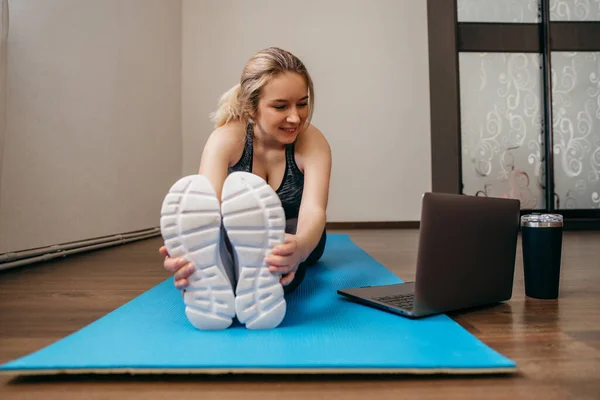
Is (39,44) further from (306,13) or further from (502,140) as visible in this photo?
(502,140)

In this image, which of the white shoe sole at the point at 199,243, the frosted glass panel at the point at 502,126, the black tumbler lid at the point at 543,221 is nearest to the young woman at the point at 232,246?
the white shoe sole at the point at 199,243

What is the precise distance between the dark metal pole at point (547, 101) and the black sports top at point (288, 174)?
2.62m

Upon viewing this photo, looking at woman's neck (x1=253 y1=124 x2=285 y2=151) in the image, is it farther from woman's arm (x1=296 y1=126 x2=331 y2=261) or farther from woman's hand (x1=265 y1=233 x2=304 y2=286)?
woman's hand (x1=265 y1=233 x2=304 y2=286)

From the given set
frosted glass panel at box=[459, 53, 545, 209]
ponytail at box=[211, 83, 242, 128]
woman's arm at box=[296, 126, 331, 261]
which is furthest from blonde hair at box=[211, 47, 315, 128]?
frosted glass panel at box=[459, 53, 545, 209]

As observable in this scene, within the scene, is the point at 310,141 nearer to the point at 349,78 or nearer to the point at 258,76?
the point at 258,76

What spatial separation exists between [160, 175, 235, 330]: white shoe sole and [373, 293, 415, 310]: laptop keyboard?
0.36 m

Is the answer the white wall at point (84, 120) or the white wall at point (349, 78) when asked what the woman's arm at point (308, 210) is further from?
the white wall at point (349, 78)

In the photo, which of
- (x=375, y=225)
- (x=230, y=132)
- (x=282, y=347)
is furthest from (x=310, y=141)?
(x=375, y=225)

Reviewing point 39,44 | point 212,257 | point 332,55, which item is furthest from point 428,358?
point 332,55

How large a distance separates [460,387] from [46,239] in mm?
1781

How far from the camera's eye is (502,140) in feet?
10.8

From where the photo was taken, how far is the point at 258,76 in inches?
40.1

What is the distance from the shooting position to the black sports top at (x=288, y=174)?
1.19 m

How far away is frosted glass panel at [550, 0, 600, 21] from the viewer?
3223 mm
